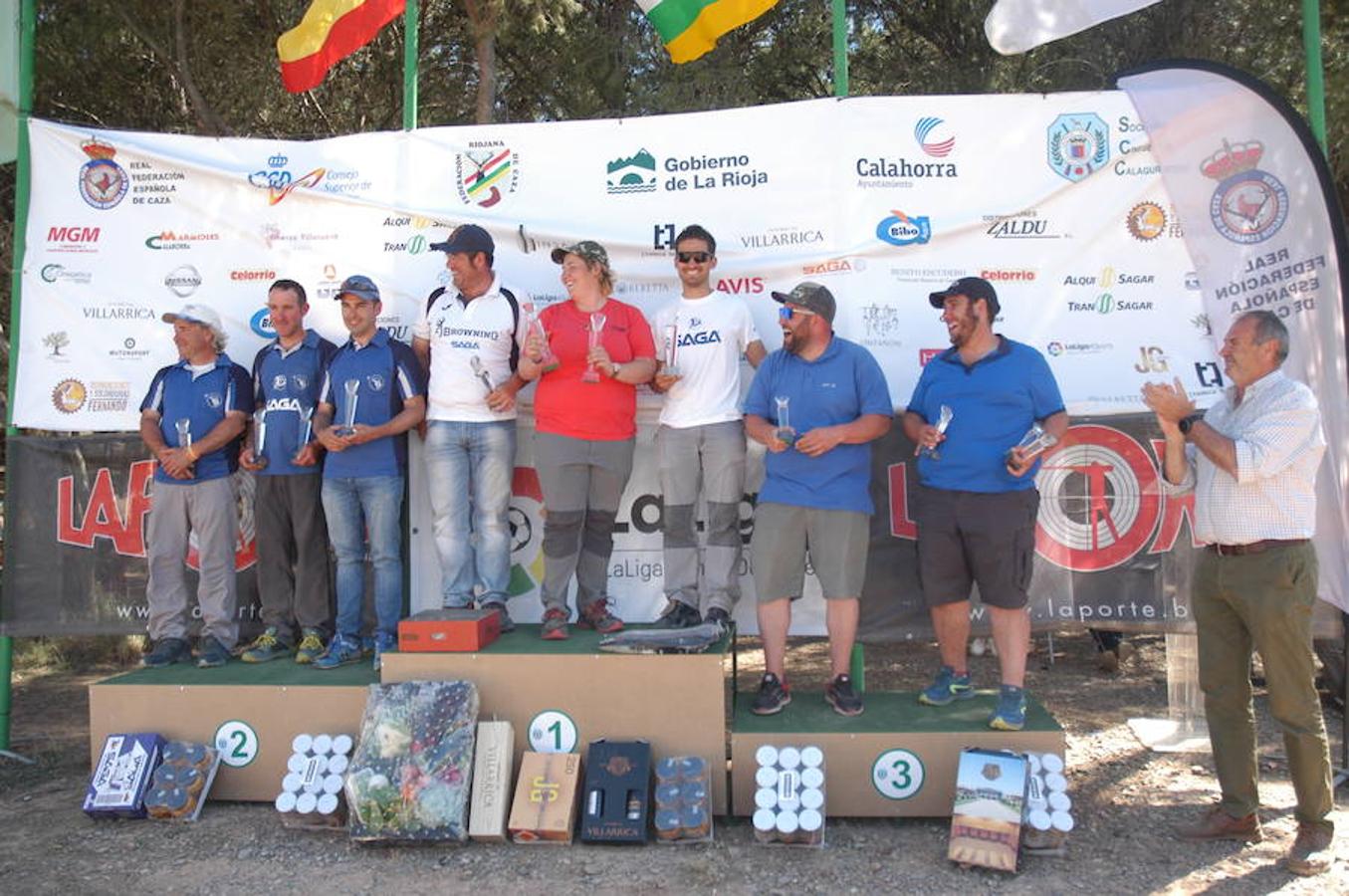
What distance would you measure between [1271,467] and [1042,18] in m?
2.44

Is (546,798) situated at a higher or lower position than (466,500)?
lower

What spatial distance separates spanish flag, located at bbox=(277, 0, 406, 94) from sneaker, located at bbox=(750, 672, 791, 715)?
3670 millimetres

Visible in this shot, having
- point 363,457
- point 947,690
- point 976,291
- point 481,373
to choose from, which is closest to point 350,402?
point 363,457

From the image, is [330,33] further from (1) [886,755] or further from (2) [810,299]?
(1) [886,755]

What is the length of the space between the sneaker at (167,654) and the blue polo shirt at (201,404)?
2.37 feet

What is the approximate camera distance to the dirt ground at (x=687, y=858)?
138 inches

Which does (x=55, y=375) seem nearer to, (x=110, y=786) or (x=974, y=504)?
(x=110, y=786)

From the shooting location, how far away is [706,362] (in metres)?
4.58

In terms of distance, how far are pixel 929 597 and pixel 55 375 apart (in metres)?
4.36

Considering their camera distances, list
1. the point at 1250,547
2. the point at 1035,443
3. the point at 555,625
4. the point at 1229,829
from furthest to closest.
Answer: the point at 555,625 → the point at 1035,443 → the point at 1229,829 → the point at 1250,547

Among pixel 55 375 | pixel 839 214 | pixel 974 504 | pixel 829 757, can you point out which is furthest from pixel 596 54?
pixel 829 757

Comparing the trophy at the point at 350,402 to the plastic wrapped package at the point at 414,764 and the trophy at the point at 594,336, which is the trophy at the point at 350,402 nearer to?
the trophy at the point at 594,336

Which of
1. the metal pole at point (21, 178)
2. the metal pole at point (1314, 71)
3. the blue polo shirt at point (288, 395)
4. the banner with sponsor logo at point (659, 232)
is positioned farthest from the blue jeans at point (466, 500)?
the metal pole at point (1314, 71)

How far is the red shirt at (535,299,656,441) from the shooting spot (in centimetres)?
450
